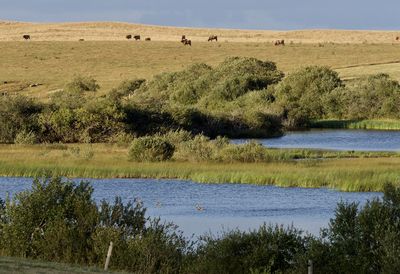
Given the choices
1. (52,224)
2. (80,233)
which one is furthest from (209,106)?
(80,233)

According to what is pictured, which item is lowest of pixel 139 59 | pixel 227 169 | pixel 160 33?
pixel 227 169

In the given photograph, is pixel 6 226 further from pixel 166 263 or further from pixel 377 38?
pixel 377 38

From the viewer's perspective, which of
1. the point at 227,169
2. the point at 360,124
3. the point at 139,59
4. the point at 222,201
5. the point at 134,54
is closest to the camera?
the point at 222,201

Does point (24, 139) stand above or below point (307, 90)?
below

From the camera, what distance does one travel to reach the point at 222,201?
37.7 m

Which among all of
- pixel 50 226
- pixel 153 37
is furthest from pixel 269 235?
pixel 153 37

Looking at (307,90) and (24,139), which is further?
(307,90)

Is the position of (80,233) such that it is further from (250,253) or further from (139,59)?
(139,59)

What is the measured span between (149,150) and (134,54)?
285ft

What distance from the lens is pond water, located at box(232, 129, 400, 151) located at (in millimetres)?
60656

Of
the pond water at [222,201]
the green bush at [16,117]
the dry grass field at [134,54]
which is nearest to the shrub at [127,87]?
the dry grass field at [134,54]

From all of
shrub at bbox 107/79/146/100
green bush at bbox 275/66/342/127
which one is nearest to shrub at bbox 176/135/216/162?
green bush at bbox 275/66/342/127

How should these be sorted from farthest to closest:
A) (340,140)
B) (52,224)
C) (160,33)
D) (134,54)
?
(160,33)
(134,54)
(340,140)
(52,224)

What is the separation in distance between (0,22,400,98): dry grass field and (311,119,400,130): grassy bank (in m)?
A: 22.4
